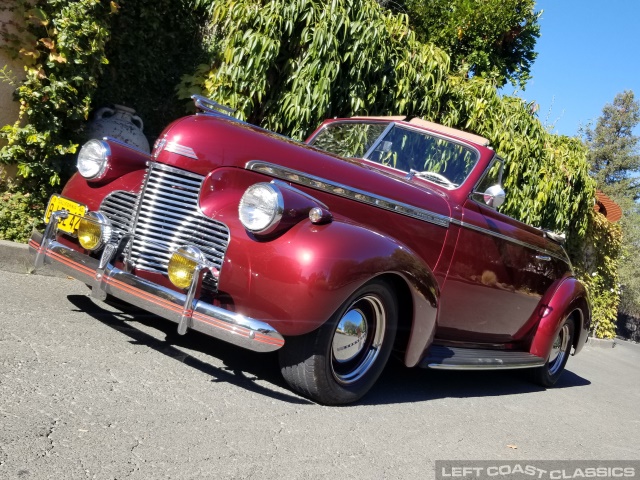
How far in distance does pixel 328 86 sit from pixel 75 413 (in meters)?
4.85

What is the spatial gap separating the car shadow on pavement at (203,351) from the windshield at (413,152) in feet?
5.55

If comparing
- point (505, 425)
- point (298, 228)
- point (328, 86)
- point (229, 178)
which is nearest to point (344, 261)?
point (298, 228)

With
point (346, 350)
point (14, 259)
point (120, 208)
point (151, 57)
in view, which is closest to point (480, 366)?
point (346, 350)

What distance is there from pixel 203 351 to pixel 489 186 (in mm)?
2650

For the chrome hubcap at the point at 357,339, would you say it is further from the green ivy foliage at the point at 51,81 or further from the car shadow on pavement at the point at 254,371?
the green ivy foliage at the point at 51,81

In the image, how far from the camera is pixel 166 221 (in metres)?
3.63

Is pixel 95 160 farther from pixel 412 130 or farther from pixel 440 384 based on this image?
pixel 440 384

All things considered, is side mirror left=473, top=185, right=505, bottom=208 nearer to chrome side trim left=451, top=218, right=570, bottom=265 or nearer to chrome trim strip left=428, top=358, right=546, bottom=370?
chrome side trim left=451, top=218, right=570, bottom=265

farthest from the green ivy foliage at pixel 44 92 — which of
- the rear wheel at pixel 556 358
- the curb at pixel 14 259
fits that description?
the rear wheel at pixel 556 358

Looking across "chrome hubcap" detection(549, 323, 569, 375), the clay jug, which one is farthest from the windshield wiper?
the clay jug

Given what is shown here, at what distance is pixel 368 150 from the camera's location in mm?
5070

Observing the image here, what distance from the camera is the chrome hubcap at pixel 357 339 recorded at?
3.65 metres

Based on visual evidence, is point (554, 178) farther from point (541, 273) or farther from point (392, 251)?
point (392, 251)

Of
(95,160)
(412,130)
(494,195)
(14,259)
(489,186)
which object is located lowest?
(14,259)
